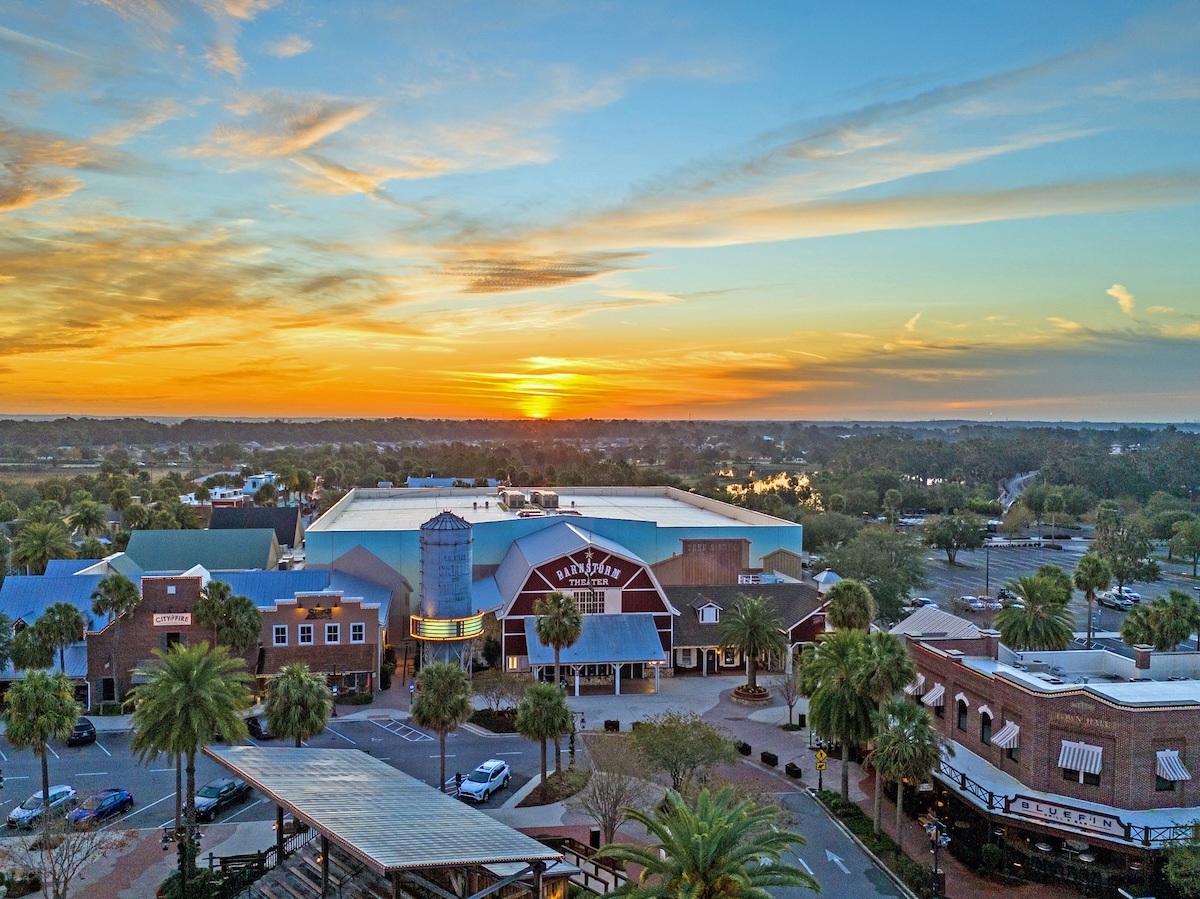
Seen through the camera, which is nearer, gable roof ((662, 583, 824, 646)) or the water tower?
the water tower

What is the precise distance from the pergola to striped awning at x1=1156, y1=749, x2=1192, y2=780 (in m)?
24.7

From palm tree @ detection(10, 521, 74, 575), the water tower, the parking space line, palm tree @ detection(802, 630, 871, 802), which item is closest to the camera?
palm tree @ detection(802, 630, 871, 802)

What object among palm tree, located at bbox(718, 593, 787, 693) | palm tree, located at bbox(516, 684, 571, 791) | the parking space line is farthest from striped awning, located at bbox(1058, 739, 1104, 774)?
the parking space line

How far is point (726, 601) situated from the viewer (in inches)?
2569

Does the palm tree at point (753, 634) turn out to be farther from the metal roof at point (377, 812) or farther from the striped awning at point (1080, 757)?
the metal roof at point (377, 812)

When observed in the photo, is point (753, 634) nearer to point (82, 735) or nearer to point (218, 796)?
point (218, 796)

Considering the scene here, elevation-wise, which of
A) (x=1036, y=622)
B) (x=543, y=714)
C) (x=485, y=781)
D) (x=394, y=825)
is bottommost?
(x=485, y=781)

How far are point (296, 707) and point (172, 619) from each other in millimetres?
21604

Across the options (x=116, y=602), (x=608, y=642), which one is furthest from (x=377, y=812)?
(x=116, y=602)

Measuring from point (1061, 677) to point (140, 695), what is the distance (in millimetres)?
39518

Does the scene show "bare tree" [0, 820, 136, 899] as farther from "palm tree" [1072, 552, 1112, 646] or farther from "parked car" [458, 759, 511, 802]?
"palm tree" [1072, 552, 1112, 646]

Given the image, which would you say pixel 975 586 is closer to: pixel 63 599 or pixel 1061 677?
pixel 1061 677

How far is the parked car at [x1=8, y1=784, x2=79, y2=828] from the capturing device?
3622cm

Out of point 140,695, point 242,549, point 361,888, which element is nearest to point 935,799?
point 361,888
